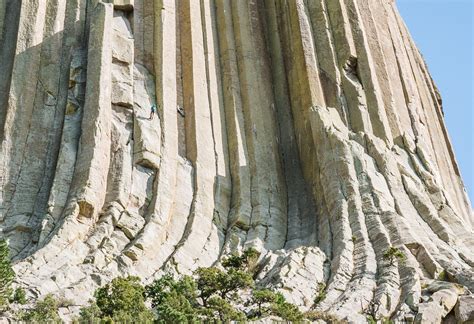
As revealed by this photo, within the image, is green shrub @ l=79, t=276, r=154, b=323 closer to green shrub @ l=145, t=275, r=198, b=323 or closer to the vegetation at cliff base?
the vegetation at cliff base

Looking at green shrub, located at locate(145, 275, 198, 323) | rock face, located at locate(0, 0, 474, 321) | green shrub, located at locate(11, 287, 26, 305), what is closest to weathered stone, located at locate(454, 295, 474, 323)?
rock face, located at locate(0, 0, 474, 321)

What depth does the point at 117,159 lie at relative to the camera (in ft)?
111

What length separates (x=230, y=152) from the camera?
36.7 m

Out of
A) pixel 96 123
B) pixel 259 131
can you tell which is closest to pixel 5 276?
pixel 96 123

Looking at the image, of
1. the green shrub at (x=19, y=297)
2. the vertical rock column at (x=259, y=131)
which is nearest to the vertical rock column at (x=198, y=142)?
the vertical rock column at (x=259, y=131)

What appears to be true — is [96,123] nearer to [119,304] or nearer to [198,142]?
[198,142]

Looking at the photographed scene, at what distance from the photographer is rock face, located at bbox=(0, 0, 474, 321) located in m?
30.2

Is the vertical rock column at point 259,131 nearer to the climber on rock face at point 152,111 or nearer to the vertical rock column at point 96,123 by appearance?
the climber on rock face at point 152,111

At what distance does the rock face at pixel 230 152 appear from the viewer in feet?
99.2

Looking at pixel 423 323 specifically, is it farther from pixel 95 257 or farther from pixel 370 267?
pixel 95 257

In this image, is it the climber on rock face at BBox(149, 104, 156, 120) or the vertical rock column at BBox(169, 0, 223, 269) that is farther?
the climber on rock face at BBox(149, 104, 156, 120)

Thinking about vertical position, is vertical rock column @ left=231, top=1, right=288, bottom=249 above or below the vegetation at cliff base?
above

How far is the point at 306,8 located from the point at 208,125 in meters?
5.91

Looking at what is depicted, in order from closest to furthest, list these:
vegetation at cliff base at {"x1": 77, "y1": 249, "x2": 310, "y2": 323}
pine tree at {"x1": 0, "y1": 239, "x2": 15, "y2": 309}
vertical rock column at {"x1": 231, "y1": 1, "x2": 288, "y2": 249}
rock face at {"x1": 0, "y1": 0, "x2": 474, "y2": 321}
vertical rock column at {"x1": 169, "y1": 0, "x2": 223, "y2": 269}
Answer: pine tree at {"x1": 0, "y1": 239, "x2": 15, "y2": 309}
vegetation at cliff base at {"x1": 77, "y1": 249, "x2": 310, "y2": 323}
rock face at {"x1": 0, "y1": 0, "x2": 474, "y2": 321}
vertical rock column at {"x1": 169, "y1": 0, "x2": 223, "y2": 269}
vertical rock column at {"x1": 231, "y1": 1, "x2": 288, "y2": 249}
